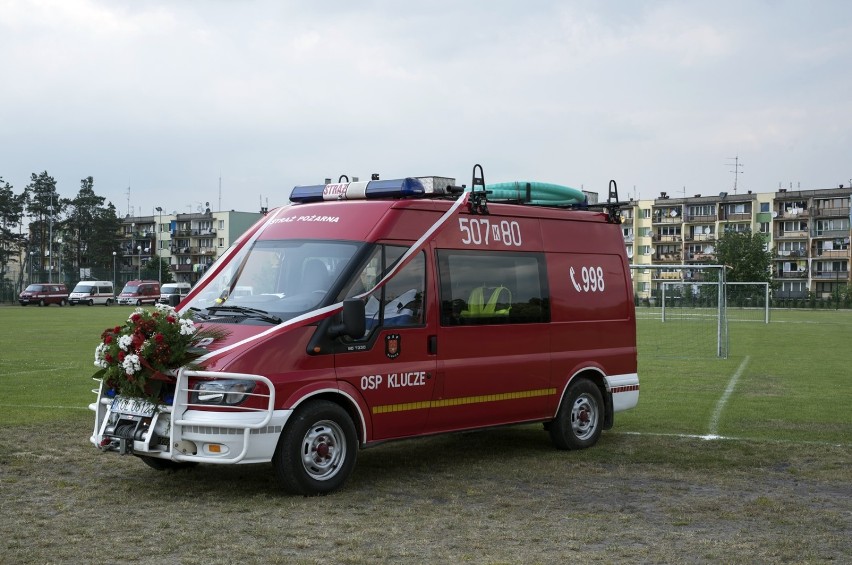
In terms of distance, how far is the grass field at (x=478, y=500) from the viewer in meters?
6.79

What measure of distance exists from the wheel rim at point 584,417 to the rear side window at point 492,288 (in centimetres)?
112

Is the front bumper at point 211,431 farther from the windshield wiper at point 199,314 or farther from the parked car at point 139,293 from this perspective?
the parked car at point 139,293

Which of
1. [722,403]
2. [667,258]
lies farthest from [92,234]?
[722,403]

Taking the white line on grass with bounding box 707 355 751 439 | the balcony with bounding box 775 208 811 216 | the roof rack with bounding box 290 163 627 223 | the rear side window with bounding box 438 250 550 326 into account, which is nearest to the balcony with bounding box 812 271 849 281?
the balcony with bounding box 775 208 811 216

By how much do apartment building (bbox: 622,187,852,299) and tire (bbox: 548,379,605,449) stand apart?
109469 millimetres

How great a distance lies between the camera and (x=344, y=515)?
306 inches

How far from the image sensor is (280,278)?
909cm

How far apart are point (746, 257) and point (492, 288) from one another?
99517mm

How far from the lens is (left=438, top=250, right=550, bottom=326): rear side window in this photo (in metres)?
9.66

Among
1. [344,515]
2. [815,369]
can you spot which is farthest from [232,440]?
[815,369]

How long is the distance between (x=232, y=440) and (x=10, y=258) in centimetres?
10993

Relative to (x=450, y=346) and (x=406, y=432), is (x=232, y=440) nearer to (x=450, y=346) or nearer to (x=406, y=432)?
(x=406, y=432)

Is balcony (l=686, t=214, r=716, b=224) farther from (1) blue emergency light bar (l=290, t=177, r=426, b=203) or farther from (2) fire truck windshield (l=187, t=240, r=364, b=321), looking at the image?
(2) fire truck windshield (l=187, t=240, r=364, b=321)

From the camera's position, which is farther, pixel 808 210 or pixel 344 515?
pixel 808 210
